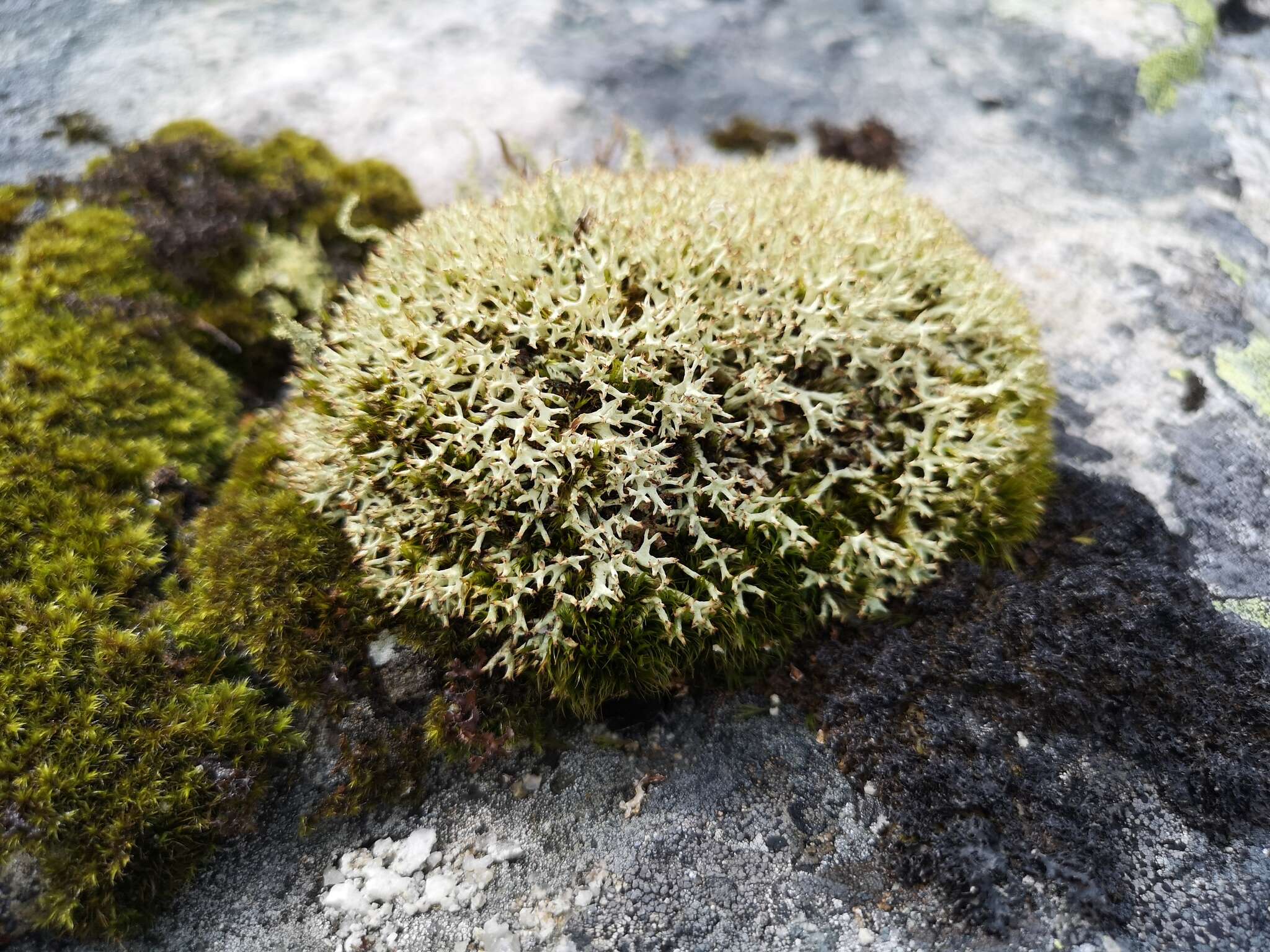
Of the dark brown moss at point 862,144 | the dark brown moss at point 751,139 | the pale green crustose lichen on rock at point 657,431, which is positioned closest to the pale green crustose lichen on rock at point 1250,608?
the pale green crustose lichen on rock at point 657,431

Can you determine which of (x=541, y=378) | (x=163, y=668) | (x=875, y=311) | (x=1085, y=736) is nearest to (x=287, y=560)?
(x=163, y=668)

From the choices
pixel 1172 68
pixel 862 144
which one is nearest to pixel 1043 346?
pixel 862 144

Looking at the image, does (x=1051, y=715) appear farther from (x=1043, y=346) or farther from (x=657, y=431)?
(x=1043, y=346)

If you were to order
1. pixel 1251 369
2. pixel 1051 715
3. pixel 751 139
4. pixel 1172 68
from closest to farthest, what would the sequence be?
pixel 1051 715 < pixel 1251 369 < pixel 1172 68 < pixel 751 139

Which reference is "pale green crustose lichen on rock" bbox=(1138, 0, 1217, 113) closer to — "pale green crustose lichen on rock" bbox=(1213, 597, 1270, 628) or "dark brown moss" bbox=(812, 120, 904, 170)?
"dark brown moss" bbox=(812, 120, 904, 170)

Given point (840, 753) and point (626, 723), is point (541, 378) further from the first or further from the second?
point (840, 753)
